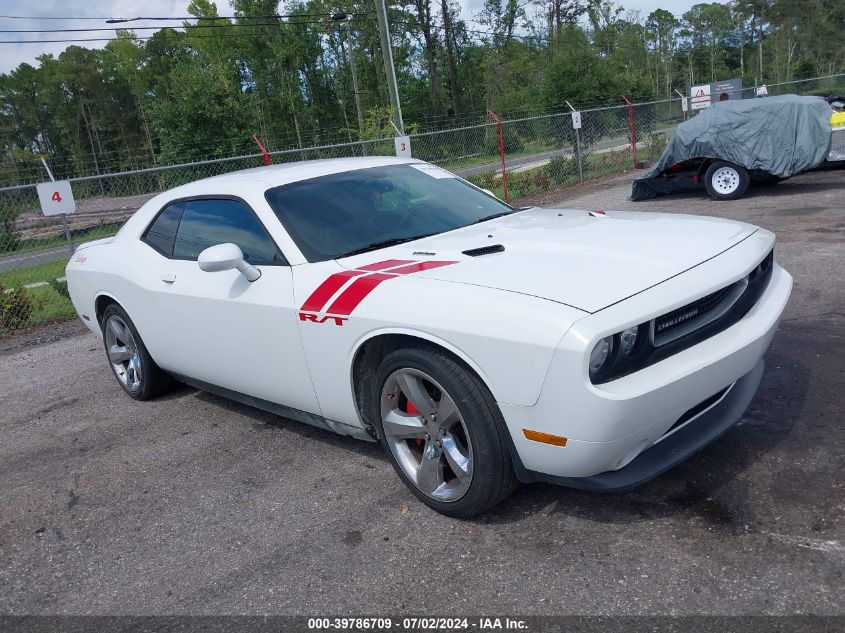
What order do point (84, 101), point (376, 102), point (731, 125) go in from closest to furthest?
point (731, 125), point (376, 102), point (84, 101)

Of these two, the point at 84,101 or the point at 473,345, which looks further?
the point at 84,101

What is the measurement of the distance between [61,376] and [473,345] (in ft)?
16.2

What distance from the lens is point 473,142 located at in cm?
1670

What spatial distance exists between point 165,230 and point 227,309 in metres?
1.19

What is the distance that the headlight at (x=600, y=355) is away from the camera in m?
2.53

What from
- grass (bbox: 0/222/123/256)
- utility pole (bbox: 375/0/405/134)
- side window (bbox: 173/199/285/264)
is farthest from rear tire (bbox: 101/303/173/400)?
utility pole (bbox: 375/0/405/134)

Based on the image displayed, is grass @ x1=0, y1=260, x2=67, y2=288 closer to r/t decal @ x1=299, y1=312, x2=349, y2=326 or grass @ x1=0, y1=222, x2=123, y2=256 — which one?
grass @ x1=0, y1=222, x2=123, y2=256

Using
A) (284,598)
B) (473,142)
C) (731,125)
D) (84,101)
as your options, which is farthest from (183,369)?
(84,101)

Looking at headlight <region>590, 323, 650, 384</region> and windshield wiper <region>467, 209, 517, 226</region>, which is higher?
windshield wiper <region>467, 209, 517, 226</region>

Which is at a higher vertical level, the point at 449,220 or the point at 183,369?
the point at 449,220

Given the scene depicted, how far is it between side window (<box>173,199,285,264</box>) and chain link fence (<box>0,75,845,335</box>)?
695 centimetres

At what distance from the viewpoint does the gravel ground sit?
2594mm

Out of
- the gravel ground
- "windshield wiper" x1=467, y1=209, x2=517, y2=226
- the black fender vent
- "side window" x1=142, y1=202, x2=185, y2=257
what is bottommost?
the gravel ground

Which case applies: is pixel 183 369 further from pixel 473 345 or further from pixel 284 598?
pixel 473 345
